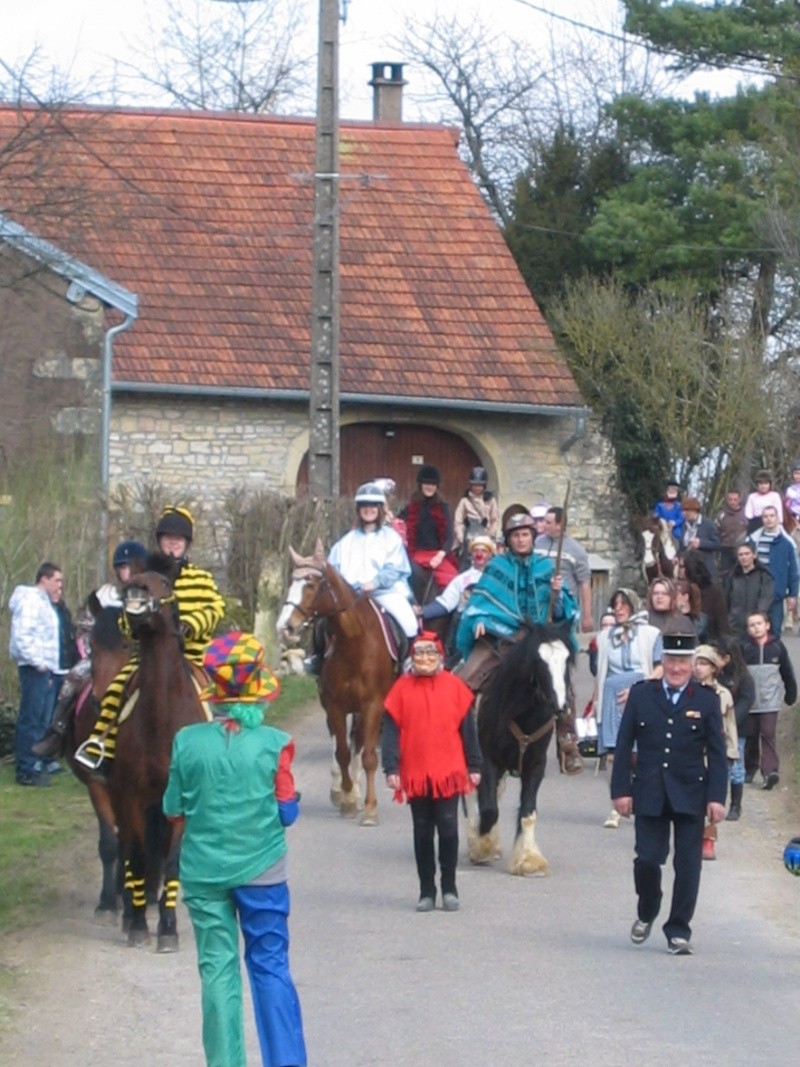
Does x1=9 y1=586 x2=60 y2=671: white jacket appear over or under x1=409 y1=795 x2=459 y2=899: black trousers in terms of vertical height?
over

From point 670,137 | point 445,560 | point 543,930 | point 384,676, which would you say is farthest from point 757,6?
point 543,930

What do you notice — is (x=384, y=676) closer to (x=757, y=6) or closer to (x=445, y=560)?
(x=445, y=560)

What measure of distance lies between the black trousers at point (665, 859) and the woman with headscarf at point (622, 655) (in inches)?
176

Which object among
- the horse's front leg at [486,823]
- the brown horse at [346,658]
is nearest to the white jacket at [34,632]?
the brown horse at [346,658]

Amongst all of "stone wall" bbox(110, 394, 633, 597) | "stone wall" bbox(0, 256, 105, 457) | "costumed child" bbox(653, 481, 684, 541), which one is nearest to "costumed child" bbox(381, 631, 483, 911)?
"costumed child" bbox(653, 481, 684, 541)

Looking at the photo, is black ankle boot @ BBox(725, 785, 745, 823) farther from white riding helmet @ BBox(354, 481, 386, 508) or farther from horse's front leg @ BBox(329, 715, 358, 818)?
white riding helmet @ BBox(354, 481, 386, 508)

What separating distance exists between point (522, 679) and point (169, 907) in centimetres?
309

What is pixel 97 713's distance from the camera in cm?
1127

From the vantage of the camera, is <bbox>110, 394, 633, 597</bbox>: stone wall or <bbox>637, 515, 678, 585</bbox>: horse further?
<bbox>110, 394, 633, 597</bbox>: stone wall

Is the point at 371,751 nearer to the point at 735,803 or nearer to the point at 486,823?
the point at 486,823

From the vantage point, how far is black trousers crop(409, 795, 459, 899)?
11570 mm

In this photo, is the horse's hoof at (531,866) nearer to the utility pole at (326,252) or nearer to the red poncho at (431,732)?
the red poncho at (431,732)

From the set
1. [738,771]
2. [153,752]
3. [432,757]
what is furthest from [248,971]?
[738,771]

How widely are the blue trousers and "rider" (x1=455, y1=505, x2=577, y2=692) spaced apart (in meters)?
5.50
